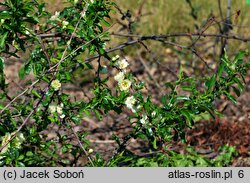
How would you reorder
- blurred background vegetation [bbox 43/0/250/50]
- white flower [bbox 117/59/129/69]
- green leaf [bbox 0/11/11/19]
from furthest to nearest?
1. blurred background vegetation [bbox 43/0/250/50]
2. white flower [bbox 117/59/129/69]
3. green leaf [bbox 0/11/11/19]

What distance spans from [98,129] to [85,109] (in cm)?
167

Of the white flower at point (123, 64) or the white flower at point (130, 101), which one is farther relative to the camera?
the white flower at point (123, 64)

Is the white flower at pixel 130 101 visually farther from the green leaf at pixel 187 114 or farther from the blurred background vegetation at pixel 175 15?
the blurred background vegetation at pixel 175 15

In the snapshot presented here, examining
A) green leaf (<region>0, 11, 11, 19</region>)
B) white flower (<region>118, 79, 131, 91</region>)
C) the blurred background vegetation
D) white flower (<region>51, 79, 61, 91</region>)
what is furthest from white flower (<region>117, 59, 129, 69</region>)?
the blurred background vegetation

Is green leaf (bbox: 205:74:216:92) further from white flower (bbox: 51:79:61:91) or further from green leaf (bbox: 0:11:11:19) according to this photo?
green leaf (bbox: 0:11:11:19)

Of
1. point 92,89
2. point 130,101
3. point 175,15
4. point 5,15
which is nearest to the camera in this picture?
point 5,15

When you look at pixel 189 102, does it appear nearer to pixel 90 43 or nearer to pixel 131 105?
pixel 131 105

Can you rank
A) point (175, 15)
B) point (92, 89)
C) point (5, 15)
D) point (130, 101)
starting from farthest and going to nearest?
1. point (175, 15)
2. point (92, 89)
3. point (130, 101)
4. point (5, 15)

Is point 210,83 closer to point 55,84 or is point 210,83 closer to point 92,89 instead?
point 92,89

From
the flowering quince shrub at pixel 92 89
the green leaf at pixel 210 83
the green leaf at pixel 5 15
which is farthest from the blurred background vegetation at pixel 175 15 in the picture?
the green leaf at pixel 5 15

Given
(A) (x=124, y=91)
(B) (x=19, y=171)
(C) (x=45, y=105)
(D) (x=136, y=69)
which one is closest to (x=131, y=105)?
(A) (x=124, y=91)

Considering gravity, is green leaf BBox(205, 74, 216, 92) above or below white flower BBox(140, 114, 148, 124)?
above

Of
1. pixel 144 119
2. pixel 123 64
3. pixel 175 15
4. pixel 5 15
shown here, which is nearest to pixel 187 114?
pixel 144 119

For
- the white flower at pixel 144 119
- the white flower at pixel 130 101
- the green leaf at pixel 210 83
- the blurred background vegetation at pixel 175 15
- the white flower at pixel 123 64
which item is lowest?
the white flower at pixel 144 119
